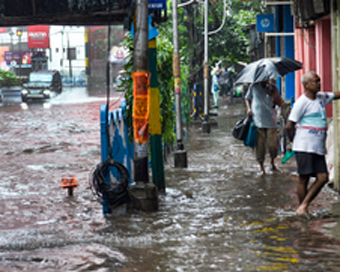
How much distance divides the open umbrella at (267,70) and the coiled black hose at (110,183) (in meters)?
3.26

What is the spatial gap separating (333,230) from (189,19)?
15.1 metres

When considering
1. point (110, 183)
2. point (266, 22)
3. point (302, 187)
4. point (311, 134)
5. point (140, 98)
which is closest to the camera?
point (311, 134)

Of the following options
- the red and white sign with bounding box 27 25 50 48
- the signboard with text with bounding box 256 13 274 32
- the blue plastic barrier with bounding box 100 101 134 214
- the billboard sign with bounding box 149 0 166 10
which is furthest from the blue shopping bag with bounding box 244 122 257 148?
the red and white sign with bounding box 27 25 50 48

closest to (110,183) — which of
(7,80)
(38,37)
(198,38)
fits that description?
(198,38)

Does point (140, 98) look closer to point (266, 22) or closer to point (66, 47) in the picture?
point (266, 22)

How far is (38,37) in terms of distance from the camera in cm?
6819

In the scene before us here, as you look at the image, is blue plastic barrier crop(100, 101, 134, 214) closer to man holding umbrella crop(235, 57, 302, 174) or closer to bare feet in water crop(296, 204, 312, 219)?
bare feet in water crop(296, 204, 312, 219)

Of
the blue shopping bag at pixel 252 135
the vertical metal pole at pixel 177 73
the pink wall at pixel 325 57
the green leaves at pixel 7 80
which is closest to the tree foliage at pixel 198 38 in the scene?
the vertical metal pole at pixel 177 73

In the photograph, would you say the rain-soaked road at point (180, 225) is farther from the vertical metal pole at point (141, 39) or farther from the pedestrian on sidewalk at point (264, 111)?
the vertical metal pole at point (141, 39)

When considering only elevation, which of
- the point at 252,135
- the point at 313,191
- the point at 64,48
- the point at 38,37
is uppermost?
the point at 38,37

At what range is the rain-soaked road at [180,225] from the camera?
5.33m

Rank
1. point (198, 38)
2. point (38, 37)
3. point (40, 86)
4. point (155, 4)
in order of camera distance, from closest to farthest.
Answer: point (155, 4), point (198, 38), point (40, 86), point (38, 37)

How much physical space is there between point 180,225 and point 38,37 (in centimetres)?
6471

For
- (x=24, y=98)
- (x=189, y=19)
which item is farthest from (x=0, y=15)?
(x=24, y=98)
